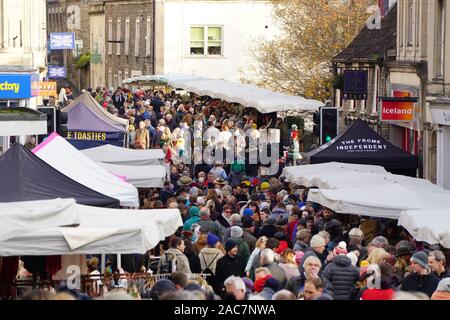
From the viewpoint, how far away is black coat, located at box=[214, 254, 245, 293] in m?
19.5

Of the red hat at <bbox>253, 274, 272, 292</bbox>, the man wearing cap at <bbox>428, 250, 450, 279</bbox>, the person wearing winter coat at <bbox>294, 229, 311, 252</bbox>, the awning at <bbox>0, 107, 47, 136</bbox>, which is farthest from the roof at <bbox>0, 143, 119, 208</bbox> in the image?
the awning at <bbox>0, 107, 47, 136</bbox>

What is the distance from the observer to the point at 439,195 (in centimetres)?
2331

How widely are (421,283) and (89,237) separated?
3.60 m

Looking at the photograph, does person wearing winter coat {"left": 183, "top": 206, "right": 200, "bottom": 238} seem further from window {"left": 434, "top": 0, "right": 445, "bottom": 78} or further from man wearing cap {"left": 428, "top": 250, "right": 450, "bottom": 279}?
window {"left": 434, "top": 0, "right": 445, "bottom": 78}

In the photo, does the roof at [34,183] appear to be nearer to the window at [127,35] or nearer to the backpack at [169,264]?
the backpack at [169,264]

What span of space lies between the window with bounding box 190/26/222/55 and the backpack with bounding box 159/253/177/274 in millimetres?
51197

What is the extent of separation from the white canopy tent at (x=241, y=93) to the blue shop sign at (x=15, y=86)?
6.34 metres

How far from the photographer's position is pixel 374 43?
44.8 m

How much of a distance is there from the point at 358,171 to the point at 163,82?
3246cm

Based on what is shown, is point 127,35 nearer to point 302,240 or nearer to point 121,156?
point 121,156

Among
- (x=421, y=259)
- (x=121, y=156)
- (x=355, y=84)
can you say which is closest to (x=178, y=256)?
(x=421, y=259)
